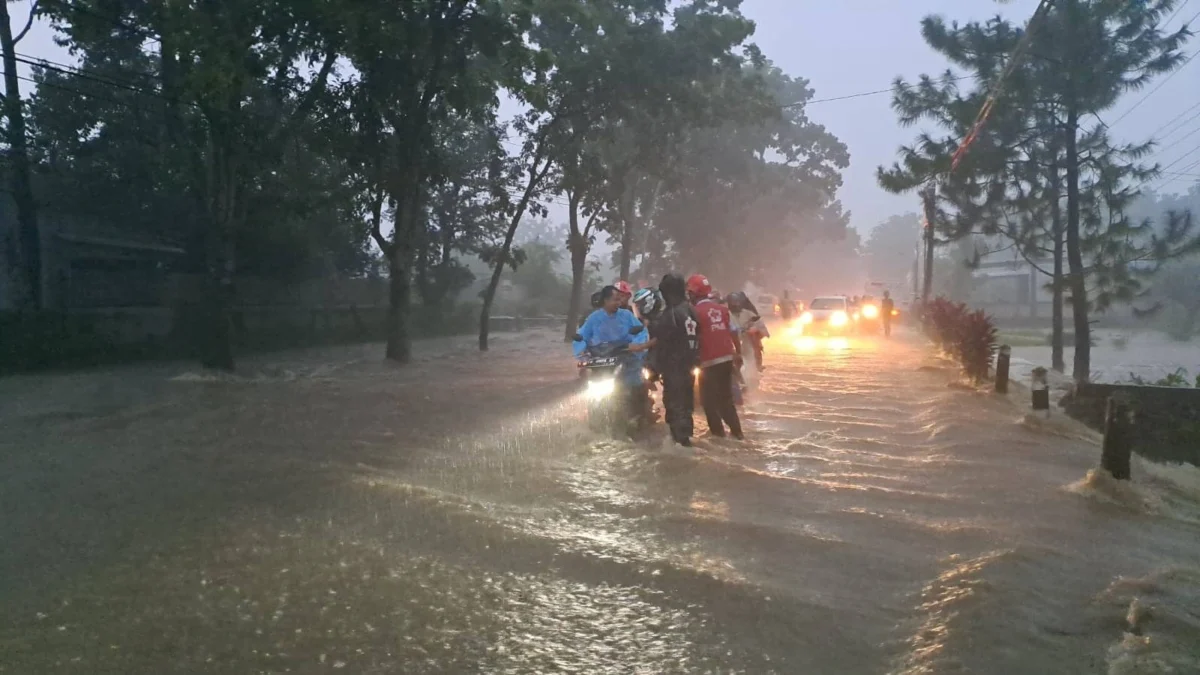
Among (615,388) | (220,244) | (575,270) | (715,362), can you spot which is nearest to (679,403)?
(715,362)

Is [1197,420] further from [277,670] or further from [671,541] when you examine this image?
[277,670]

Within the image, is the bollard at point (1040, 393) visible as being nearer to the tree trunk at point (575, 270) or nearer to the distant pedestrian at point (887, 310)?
the tree trunk at point (575, 270)

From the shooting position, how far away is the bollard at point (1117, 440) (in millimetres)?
7632

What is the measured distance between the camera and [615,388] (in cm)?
939

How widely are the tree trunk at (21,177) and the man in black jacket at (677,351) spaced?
1523 centimetres

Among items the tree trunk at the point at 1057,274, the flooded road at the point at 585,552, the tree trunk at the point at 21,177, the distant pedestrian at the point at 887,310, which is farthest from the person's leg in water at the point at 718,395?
the distant pedestrian at the point at 887,310

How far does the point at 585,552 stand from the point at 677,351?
2.98 meters

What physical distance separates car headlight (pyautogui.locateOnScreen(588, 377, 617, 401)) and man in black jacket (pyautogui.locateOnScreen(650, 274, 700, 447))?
814mm

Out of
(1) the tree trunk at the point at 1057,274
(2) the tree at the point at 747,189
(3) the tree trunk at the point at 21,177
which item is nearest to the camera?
(3) the tree trunk at the point at 21,177

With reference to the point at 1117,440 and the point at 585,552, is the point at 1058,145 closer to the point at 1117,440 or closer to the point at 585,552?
the point at 1117,440

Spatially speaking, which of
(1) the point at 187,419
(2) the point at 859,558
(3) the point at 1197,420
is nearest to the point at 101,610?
(2) the point at 859,558

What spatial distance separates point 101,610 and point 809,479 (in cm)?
541

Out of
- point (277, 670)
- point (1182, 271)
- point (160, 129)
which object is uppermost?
point (160, 129)

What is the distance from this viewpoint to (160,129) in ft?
71.9
